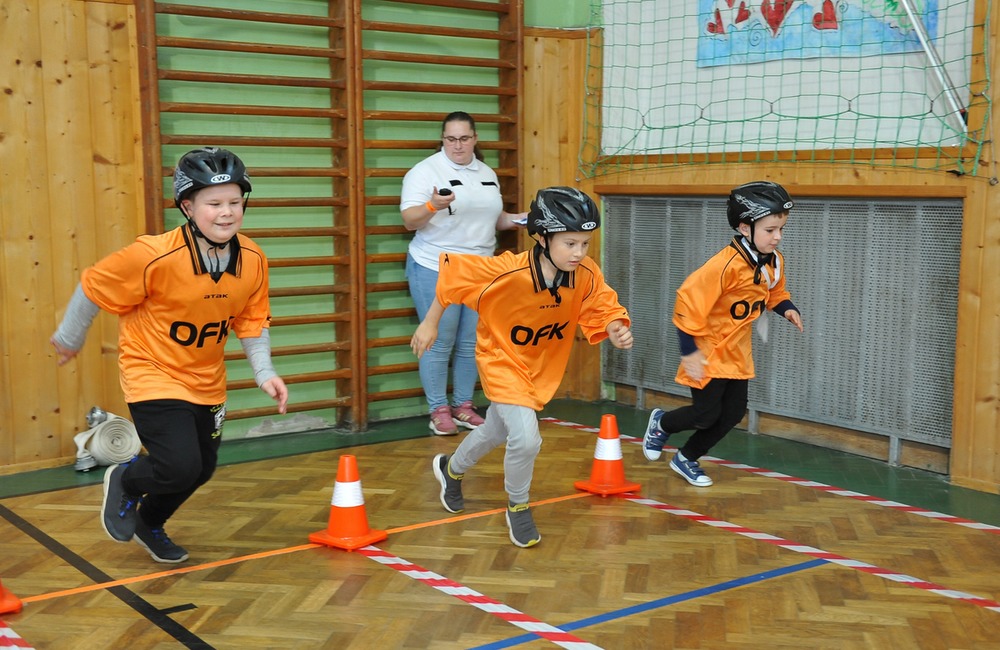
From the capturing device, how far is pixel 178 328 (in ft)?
12.9

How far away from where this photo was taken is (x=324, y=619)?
3613mm

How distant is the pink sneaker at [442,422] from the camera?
6.45 m

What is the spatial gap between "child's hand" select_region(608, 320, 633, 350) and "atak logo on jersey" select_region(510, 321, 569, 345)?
21 cm

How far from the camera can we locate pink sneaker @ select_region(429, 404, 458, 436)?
6453 mm

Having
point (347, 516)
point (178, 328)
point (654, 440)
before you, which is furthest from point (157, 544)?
point (654, 440)

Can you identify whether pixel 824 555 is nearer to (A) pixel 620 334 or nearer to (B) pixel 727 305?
(A) pixel 620 334

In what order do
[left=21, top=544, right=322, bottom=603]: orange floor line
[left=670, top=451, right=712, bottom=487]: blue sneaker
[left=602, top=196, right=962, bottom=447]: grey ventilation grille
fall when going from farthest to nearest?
[left=602, top=196, right=962, bottom=447]: grey ventilation grille < [left=670, top=451, right=712, bottom=487]: blue sneaker < [left=21, top=544, right=322, bottom=603]: orange floor line

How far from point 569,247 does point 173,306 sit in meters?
1.49

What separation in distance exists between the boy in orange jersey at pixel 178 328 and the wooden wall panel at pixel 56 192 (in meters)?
1.82

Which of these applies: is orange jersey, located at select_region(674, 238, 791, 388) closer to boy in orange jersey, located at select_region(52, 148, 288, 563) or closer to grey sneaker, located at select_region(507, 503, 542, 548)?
grey sneaker, located at select_region(507, 503, 542, 548)

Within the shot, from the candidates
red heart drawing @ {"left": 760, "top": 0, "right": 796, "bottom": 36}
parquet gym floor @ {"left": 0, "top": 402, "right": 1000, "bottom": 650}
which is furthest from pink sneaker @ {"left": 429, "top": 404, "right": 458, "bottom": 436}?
red heart drawing @ {"left": 760, "top": 0, "right": 796, "bottom": 36}

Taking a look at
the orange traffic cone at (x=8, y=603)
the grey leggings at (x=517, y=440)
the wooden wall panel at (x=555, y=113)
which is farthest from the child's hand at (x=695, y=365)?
the orange traffic cone at (x=8, y=603)

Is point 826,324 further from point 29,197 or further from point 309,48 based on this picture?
point 29,197

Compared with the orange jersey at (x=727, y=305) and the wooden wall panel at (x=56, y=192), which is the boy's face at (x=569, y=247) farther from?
the wooden wall panel at (x=56, y=192)
